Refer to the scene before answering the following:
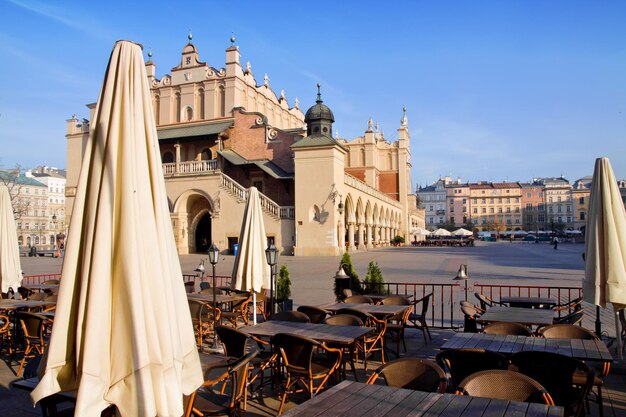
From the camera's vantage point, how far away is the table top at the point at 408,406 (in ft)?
10.4

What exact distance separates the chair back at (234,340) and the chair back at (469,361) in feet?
7.08

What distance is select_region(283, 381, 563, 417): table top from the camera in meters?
3.18

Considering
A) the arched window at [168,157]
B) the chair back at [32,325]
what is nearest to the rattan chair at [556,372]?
the chair back at [32,325]

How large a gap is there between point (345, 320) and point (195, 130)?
35.9m

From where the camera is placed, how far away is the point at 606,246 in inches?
257

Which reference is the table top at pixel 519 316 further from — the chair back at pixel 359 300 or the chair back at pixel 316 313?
the chair back at pixel 316 313

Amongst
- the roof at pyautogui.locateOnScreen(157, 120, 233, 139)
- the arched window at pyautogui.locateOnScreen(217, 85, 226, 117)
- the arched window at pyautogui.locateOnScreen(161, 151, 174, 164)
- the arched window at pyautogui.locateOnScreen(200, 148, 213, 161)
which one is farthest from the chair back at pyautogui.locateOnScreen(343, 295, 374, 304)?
the arched window at pyautogui.locateOnScreen(161, 151, 174, 164)

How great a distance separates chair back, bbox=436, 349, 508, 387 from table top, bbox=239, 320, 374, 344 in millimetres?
1183

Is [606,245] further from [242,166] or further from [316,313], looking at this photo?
[242,166]

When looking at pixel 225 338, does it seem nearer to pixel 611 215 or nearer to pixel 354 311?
pixel 354 311

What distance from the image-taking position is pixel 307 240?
105 ft

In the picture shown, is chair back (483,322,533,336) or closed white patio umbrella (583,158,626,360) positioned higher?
closed white patio umbrella (583,158,626,360)

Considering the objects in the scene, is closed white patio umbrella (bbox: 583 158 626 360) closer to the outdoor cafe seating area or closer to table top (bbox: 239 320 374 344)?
the outdoor cafe seating area

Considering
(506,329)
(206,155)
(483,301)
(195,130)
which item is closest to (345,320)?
(506,329)
